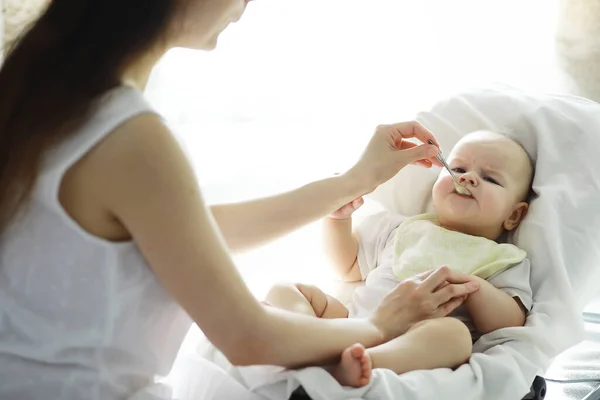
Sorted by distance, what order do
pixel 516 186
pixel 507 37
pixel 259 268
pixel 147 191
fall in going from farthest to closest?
pixel 507 37 < pixel 259 268 < pixel 516 186 < pixel 147 191

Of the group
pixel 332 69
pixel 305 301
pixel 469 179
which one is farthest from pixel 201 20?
pixel 332 69

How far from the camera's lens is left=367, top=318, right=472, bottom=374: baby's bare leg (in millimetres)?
1056

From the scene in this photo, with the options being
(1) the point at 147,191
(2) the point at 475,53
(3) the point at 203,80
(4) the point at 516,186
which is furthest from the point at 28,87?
(2) the point at 475,53

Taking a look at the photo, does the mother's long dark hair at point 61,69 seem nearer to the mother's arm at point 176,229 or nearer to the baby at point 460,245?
the mother's arm at point 176,229

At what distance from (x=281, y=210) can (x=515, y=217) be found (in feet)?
1.53

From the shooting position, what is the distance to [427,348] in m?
1.08

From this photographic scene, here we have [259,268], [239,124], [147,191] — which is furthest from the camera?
[239,124]

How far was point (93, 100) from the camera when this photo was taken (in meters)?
0.88

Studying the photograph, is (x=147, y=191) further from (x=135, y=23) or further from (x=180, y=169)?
(x=135, y=23)

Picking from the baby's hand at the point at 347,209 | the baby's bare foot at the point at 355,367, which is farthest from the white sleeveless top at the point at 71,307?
the baby's hand at the point at 347,209

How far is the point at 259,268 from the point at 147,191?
0.70 meters

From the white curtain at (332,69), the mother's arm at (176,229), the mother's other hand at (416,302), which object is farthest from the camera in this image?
the white curtain at (332,69)

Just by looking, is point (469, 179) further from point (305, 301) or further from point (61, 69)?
point (61, 69)

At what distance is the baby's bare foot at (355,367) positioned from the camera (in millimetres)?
975
